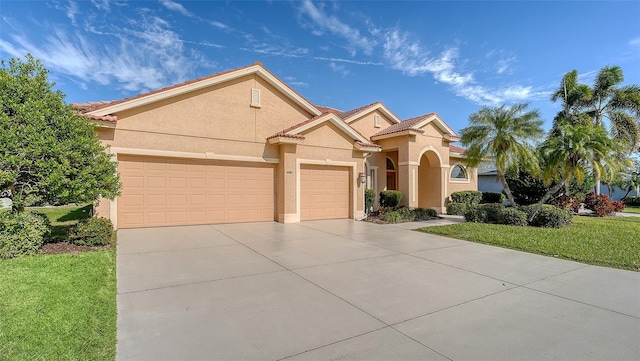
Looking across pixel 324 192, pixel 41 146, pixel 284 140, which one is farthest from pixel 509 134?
pixel 41 146

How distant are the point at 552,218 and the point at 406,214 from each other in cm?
579

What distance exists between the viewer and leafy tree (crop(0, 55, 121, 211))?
658cm

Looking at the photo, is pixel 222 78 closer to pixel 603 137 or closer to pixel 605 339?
pixel 605 339

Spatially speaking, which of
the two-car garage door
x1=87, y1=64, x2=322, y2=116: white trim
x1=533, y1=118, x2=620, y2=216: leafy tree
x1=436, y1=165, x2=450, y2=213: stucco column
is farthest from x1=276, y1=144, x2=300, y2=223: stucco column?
x1=533, y1=118, x2=620, y2=216: leafy tree

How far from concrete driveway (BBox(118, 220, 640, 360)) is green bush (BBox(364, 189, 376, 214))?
8.13m

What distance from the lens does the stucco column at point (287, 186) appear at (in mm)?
13281

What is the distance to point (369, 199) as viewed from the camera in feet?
53.9

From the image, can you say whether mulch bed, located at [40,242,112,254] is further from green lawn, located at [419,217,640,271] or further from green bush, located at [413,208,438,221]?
green bush, located at [413,208,438,221]

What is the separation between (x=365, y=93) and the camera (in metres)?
22.2

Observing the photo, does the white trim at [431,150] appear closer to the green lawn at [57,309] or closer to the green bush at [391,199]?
the green bush at [391,199]

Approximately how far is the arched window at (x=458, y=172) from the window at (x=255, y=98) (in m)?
13.9

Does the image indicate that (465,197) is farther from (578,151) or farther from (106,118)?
(106,118)

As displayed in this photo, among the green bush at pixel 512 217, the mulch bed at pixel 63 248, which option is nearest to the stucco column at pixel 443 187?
the green bush at pixel 512 217

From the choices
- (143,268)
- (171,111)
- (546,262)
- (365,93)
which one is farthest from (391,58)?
(143,268)
